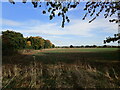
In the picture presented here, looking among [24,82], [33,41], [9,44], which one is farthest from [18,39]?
[24,82]

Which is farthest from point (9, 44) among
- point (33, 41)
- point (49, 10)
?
point (49, 10)

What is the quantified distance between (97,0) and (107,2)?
70 cm

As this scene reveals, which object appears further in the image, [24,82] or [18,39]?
[18,39]

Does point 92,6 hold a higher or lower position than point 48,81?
higher

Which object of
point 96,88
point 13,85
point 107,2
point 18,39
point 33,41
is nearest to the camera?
point 96,88

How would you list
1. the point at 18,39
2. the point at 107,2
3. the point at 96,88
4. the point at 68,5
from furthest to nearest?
the point at 18,39
the point at 107,2
the point at 96,88
the point at 68,5

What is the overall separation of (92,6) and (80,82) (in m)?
3.20

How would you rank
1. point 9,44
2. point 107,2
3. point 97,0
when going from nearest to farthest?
point 97,0
point 107,2
point 9,44

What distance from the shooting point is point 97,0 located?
16.9ft

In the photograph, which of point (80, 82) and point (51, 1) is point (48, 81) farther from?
point (51, 1)

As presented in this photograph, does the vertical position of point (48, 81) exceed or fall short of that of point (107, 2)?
it falls short

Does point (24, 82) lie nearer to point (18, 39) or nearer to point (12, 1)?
point (12, 1)

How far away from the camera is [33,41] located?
165 feet

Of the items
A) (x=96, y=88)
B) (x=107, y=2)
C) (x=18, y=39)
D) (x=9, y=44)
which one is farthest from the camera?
(x=18, y=39)
